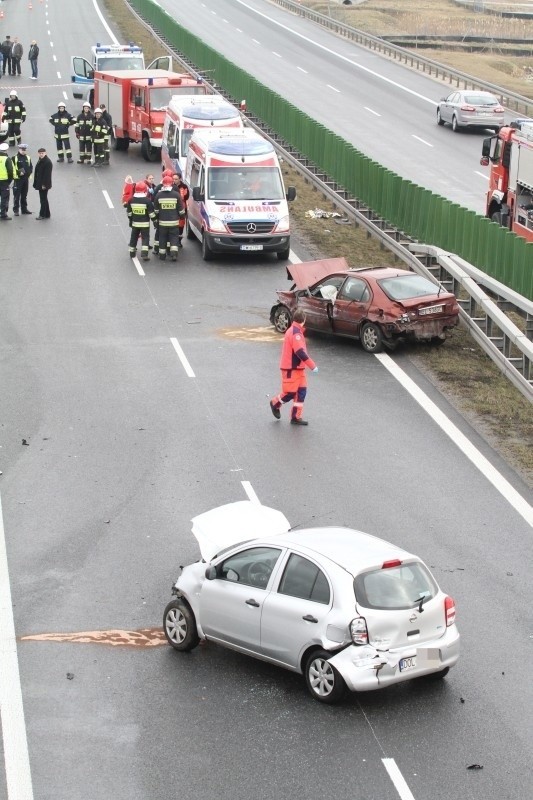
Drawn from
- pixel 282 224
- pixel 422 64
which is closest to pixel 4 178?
pixel 282 224

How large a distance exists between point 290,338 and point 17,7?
71.3 meters

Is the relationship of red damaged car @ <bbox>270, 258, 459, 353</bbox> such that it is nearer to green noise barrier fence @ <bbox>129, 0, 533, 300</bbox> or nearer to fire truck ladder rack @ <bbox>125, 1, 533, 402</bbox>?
fire truck ladder rack @ <bbox>125, 1, 533, 402</bbox>

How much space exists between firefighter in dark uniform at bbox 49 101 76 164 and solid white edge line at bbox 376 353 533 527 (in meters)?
18.8

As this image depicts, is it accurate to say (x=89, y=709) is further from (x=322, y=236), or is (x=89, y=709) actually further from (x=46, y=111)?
(x=46, y=111)

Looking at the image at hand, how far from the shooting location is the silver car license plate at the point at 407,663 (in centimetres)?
1081

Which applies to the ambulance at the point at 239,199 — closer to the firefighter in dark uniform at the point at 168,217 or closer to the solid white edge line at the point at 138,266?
the firefighter in dark uniform at the point at 168,217

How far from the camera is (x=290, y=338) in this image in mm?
18453

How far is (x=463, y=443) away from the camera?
1817cm

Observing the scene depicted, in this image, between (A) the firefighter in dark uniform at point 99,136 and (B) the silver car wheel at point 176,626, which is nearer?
(B) the silver car wheel at point 176,626

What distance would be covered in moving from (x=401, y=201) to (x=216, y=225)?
13.6 feet

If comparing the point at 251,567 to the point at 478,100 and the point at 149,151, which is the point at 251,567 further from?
the point at 478,100

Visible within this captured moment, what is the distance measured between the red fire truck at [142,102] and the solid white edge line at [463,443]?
62.1 ft

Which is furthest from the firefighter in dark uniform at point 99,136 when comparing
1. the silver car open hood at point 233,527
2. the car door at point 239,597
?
the car door at point 239,597

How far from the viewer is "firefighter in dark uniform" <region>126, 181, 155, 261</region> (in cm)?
2798
